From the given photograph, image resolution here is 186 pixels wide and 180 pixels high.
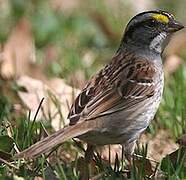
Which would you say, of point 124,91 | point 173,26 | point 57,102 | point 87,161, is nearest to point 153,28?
point 173,26

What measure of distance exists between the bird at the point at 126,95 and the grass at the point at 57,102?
16 centimetres

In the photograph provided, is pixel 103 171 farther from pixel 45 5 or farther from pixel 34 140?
pixel 45 5

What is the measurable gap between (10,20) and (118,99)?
13.9 ft

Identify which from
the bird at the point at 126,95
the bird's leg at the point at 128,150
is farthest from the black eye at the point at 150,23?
the bird's leg at the point at 128,150

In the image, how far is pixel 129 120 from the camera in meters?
5.55

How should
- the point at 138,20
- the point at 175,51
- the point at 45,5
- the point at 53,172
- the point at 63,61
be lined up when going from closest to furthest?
1. the point at 53,172
2. the point at 138,20
3. the point at 63,61
4. the point at 175,51
5. the point at 45,5

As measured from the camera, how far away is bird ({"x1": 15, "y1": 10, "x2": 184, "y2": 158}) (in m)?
5.32

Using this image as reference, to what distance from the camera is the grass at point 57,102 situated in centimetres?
507

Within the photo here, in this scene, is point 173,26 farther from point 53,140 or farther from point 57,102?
point 53,140

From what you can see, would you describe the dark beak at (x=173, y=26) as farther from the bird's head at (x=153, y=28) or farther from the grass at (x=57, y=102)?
the grass at (x=57, y=102)

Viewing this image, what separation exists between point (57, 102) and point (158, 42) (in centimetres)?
105

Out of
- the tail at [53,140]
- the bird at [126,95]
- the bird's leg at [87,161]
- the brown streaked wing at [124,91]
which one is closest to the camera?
the tail at [53,140]

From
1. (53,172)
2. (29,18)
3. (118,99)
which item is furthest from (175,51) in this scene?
(53,172)

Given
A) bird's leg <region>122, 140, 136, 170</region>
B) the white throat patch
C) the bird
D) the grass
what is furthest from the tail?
the white throat patch
